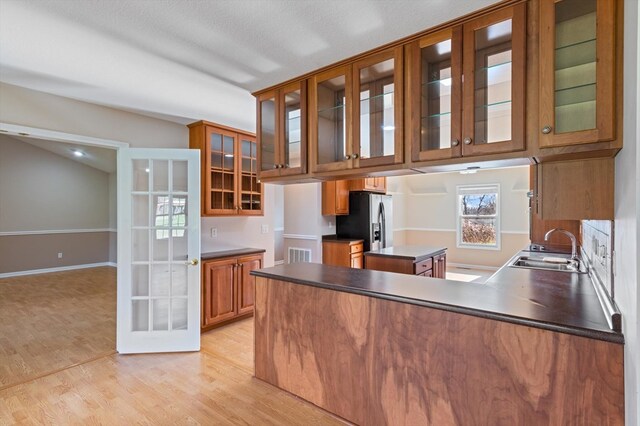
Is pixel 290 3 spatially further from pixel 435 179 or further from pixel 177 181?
pixel 435 179

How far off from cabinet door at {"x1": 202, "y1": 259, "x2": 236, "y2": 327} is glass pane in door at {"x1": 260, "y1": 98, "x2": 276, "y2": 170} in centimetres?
152

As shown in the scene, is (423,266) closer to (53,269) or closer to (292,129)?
(292,129)

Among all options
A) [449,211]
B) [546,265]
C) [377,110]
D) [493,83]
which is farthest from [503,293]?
[449,211]

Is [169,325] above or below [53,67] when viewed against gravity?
below

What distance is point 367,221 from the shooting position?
16.9ft

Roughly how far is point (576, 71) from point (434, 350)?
1.47 metres

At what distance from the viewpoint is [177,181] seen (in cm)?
323

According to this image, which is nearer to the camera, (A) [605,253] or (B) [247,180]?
(A) [605,253]

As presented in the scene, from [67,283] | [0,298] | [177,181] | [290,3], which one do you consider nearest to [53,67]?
[177,181]

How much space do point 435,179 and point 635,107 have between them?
6971 mm

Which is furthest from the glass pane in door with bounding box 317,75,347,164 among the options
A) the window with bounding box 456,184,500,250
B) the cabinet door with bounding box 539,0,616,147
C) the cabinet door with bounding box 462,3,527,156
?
the window with bounding box 456,184,500,250

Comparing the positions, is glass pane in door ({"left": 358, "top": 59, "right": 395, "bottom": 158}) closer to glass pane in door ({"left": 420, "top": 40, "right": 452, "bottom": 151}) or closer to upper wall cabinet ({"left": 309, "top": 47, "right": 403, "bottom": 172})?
upper wall cabinet ({"left": 309, "top": 47, "right": 403, "bottom": 172})

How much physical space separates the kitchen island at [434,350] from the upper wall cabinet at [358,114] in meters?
0.85

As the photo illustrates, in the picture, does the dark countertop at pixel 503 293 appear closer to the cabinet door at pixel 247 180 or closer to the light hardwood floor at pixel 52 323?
the cabinet door at pixel 247 180
